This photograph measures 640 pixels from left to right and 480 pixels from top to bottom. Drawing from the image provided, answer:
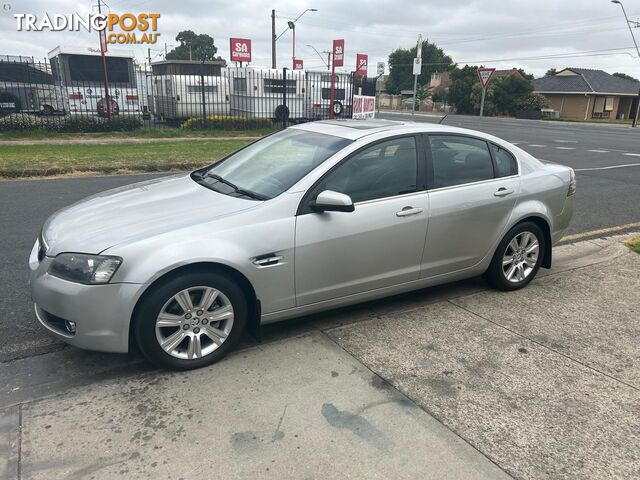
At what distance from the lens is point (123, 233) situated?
10.5 feet

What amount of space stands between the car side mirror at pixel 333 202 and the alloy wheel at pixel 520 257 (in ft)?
6.25

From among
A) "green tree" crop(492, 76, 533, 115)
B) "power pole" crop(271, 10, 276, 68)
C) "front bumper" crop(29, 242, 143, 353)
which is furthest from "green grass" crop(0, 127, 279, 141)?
"green tree" crop(492, 76, 533, 115)

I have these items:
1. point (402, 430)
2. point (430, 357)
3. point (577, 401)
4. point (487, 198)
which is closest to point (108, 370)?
point (402, 430)

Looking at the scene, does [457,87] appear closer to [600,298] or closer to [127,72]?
[127,72]

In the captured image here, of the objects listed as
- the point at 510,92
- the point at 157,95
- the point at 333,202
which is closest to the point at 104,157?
the point at 333,202

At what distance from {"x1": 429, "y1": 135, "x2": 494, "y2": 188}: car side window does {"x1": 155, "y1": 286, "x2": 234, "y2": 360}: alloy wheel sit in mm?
1985

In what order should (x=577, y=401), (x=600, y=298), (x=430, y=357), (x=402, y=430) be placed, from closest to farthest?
1. (x=402, y=430)
2. (x=577, y=401)
3. (x=430, y=357)
4. (x=600, y=298)

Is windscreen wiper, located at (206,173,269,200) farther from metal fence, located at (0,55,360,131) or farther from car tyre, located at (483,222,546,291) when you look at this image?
metal fence, located at (0,55,360,131)

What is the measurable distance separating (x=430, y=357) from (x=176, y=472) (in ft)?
6.13

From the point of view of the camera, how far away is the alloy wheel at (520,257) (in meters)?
4.73

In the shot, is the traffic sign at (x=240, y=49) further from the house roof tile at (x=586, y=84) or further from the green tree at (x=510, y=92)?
the house roof tile at (x=586, y=84)

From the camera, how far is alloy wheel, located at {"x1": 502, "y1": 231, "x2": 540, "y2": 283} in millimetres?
4730

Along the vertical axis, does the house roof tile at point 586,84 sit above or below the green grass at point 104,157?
above

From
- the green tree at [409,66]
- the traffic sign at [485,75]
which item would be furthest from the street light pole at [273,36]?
the green tree at [409,66]
